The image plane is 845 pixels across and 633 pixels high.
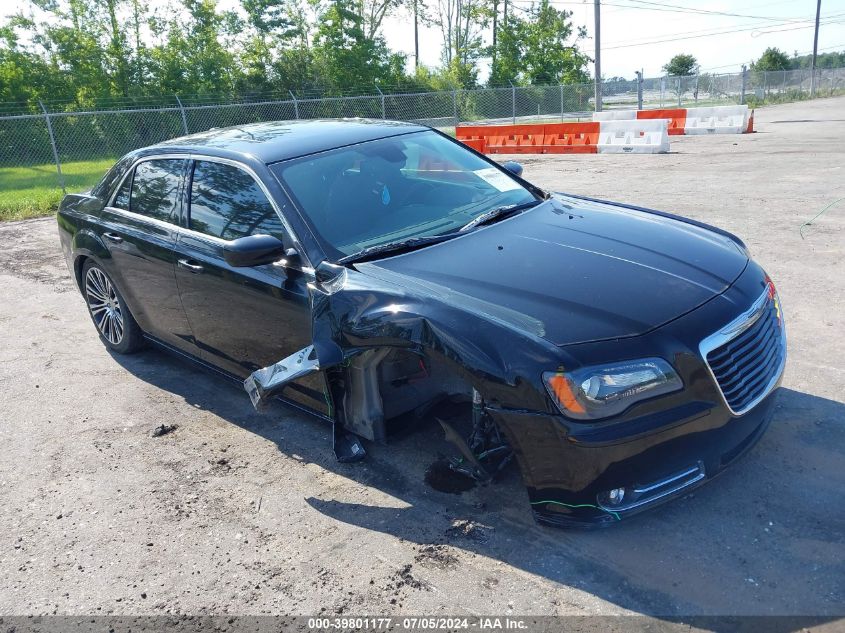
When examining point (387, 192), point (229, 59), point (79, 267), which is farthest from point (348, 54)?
point (387, 192)

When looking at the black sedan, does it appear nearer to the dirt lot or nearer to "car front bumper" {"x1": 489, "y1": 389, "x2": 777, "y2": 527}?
"car front bumper" {"x1": 489, "y1": 389, "x2": 777, "y2": 527}

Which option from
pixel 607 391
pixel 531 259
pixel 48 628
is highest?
pixel 531 259

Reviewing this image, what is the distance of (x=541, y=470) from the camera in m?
2.77

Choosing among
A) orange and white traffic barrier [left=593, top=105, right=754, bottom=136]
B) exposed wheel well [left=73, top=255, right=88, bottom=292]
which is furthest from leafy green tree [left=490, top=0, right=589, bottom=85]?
exposed wheel well [left=73, top=255, right=88, bottom=292]

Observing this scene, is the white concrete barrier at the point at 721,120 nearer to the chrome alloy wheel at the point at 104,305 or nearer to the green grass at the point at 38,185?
the green grass at the point at 38,185

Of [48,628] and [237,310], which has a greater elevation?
[237,310]

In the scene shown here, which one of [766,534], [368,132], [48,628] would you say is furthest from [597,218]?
[48,628]

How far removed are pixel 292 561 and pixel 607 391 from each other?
1.54 metres

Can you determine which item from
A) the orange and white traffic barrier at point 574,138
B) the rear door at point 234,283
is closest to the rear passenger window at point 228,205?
the rear door at point 234,283

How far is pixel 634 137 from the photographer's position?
669 inches

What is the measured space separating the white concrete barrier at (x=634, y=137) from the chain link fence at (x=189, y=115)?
7.55 meters

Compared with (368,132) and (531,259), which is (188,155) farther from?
(531,259)

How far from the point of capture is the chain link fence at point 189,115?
19469mm

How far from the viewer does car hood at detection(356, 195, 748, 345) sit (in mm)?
2830
